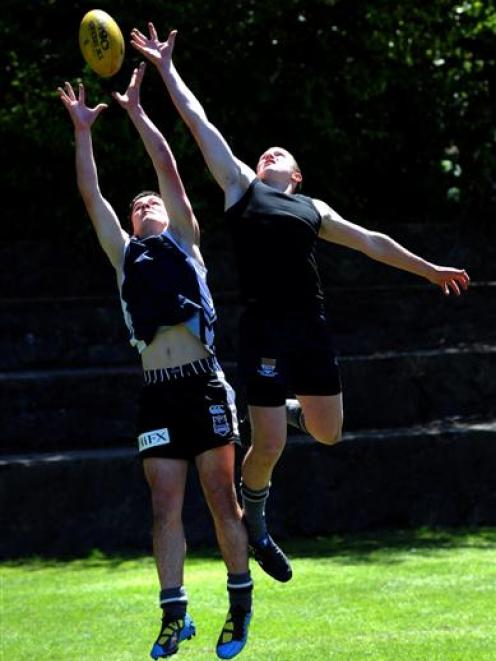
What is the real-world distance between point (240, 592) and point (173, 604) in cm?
38

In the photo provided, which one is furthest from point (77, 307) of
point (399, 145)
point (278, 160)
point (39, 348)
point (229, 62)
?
point (278, 160)

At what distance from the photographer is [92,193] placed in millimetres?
7980

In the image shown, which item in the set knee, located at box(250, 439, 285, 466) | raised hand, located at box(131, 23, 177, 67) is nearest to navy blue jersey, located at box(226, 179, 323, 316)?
knee, located at box(250, 439, 285, 466)

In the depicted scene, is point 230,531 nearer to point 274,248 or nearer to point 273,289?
point 273,289

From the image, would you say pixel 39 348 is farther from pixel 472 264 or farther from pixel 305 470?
pixel 472 264

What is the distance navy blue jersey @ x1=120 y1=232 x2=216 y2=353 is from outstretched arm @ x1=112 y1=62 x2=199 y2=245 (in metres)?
0.09

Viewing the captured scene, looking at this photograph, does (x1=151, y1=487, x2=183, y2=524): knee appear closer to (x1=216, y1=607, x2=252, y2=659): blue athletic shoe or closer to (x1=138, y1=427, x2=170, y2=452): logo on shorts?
(x1=138, y1=427, x2=170, y2=452): logo on shorts

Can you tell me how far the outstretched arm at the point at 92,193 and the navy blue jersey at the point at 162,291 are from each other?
0.12 m

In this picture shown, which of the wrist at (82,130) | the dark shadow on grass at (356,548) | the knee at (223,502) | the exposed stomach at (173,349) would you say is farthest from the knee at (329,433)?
the dark shadow on grass at (356,548)

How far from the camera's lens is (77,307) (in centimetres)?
1437

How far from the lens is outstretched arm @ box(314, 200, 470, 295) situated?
26.2 ft

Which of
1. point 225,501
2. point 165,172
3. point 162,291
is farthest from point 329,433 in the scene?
point 165,172

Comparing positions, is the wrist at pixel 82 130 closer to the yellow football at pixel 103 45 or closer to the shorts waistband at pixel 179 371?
the yellow football at pixel 103 45

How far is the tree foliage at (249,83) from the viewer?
14.3 m
